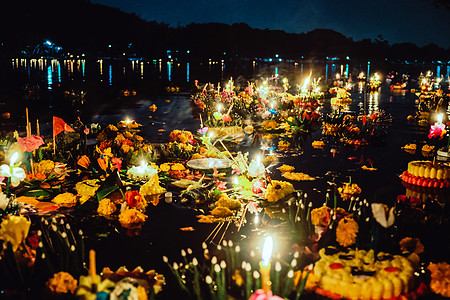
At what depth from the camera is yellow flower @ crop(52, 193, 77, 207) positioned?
7504 mm

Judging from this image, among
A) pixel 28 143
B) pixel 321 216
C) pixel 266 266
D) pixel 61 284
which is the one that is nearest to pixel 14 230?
pixel 61 284

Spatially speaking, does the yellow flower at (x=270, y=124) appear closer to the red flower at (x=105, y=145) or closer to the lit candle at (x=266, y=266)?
the red flower at (x=105, y=145)

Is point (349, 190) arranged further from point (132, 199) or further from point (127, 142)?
point (127, 142)

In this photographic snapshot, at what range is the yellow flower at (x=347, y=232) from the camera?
529 cm

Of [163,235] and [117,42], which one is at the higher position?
[117,42]

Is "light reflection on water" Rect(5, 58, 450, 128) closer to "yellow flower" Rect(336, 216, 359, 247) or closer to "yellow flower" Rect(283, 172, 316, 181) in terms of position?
"yellow flower" Rect(283, 172, 316, 181)

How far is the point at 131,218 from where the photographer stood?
6715mm

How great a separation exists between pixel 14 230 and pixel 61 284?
0.90 meters

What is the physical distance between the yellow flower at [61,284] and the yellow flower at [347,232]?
2.88 m

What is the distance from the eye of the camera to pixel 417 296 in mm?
4609

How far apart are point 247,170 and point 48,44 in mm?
131206

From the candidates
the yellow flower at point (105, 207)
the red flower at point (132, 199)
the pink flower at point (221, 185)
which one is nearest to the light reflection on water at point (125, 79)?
the pink flower at point (221, 185)

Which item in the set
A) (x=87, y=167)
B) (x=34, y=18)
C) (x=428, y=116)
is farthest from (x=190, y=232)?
(x=34, y=18)

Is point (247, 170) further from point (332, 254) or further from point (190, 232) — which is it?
point (332, 254)
